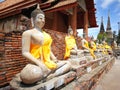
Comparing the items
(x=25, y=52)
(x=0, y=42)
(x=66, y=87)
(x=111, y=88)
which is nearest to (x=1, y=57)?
(x=0, y=42)

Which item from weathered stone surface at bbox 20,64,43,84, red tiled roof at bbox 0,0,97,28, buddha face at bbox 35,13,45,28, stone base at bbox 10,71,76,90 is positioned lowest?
stone base at bbox 10,71,76,90

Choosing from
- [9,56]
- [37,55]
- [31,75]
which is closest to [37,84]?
[31,75]

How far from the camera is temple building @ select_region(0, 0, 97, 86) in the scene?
3.87 m

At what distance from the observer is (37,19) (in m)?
3.14

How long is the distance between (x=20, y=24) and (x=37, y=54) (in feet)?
10.3

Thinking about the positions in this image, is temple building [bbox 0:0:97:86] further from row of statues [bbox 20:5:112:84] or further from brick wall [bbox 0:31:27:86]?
row of statues [bbox 20:5:112:84]

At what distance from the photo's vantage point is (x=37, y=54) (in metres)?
3.14

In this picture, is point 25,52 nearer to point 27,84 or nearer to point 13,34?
point 27,84

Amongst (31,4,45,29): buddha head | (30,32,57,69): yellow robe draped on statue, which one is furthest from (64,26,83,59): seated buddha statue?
(31,4,45,29): buddha head

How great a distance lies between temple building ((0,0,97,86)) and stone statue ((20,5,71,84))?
36.0 inches

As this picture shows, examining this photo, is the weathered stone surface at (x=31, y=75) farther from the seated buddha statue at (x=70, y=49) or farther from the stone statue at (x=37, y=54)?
the seated buddha statue at (x=70, y=49)

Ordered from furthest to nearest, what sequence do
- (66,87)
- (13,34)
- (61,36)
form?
1. (61,36)
2. (13,34)
3. (66,87)

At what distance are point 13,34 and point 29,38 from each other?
1351mm

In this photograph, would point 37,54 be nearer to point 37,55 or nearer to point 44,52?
point 37,55
